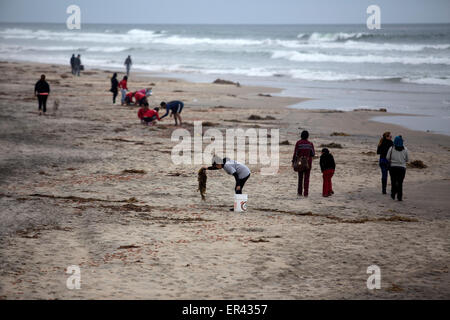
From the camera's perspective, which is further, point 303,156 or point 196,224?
point 303,156

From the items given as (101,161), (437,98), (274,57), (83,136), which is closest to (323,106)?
(437,98)

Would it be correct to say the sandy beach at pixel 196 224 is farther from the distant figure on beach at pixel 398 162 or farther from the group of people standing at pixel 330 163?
the distant figure on beach at pixel 398 162

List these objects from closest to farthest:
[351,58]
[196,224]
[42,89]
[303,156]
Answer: [196,224], [303,156], [42,89], [351,58]

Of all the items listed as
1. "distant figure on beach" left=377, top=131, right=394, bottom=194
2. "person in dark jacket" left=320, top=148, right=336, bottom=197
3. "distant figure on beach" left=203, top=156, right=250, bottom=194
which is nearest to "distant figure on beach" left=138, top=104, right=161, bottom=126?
"person in dark jacket" left=320, top=148, right=336, bottom=197

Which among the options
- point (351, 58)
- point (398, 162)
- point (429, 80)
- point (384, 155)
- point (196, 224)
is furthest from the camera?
point (351, 58)

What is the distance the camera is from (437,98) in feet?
108

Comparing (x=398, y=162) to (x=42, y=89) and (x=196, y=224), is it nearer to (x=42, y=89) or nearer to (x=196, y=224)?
(x=196, y=224)

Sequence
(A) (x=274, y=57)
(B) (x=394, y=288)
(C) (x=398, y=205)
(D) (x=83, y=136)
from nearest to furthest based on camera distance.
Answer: (B) (x=394, y=288) < (C) (x=398, y=205) < (D) (x=83, y=136) < (A) (x=274, y=57)

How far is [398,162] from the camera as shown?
1280 cm

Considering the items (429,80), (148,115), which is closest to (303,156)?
(148,115)

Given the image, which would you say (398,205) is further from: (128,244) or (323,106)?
(323,106)

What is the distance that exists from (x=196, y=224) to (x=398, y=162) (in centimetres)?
484

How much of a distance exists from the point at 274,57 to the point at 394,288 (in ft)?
205

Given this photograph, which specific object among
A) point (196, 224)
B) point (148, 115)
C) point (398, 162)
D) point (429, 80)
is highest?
point (429, 80)
